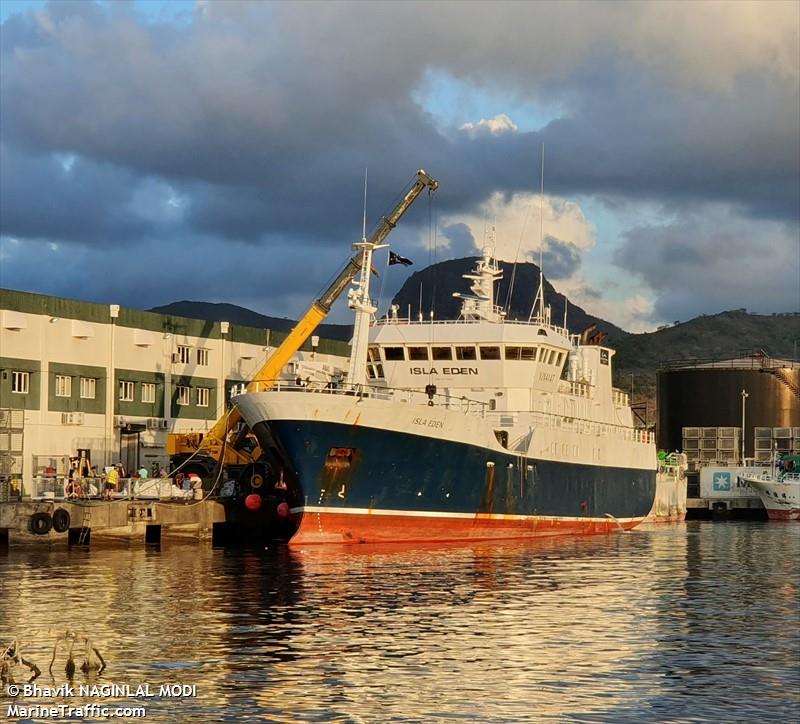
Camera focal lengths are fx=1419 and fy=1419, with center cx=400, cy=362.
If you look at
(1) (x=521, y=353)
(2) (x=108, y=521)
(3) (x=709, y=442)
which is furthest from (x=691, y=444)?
(2) (x=108, y=521)

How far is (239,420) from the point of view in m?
64.8

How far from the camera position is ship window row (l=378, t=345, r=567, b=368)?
201 ft

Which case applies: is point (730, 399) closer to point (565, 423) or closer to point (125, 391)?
point (565, 423)

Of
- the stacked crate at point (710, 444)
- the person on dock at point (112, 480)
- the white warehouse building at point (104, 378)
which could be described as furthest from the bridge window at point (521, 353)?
the stacked crate at point (710, 444)

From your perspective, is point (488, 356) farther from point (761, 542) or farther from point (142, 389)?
point (142, 389)

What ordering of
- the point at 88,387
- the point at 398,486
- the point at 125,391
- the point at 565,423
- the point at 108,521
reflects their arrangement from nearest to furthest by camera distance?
the point at 398,486, the point at 108,521, the point at 565,423, the point at 88,387, the point at 125,391

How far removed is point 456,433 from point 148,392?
1073 inches

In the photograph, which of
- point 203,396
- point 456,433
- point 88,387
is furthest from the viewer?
point 203,396

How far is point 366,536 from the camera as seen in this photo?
52.2m

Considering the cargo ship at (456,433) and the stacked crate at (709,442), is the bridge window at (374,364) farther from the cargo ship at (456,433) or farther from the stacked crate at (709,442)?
the stacked crate at (709,442)

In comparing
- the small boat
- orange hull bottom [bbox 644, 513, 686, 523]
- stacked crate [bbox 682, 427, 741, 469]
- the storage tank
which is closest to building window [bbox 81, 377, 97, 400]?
orange hull bottom [bbox 644, 513, 686, 523]

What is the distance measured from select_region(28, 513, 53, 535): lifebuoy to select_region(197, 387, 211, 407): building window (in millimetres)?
27315

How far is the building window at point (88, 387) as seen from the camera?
234 ft

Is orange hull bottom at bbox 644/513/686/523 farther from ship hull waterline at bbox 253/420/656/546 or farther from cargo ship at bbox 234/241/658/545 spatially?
ship hull waterline at bbox 253/420/656/546
